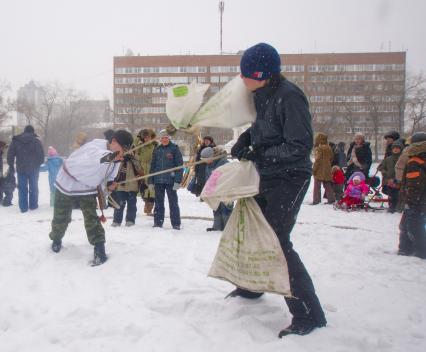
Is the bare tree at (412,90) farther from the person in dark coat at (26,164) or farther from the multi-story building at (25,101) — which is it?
the multi-story building at (25,101)

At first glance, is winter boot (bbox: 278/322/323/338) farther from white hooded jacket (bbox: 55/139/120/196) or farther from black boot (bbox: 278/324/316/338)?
white hooded jacket (bbox: 55/139/120/196)

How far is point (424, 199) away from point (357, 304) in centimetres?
228

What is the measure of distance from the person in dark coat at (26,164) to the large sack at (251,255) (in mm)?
7285

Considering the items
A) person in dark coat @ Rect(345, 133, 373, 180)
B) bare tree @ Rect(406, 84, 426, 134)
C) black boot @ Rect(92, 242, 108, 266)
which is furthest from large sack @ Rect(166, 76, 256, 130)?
bare tree @ Rect(406, 84, 426, 134)

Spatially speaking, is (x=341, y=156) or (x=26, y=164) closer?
(x=26, y=164)

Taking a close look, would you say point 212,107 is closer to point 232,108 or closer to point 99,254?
point 232,108

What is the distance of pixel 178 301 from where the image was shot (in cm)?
348

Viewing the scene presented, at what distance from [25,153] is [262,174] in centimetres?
783

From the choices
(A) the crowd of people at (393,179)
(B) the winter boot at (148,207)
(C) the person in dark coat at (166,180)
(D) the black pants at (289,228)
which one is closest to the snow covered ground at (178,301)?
(D) the black pants at (289,228)

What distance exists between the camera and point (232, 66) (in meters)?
77.2

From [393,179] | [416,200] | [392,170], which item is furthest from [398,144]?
[416,200]

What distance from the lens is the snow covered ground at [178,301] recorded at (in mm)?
2797

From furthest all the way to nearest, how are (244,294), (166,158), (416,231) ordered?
(166,158)
(416,231)
(244,294)

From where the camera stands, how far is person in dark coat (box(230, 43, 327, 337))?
282 centimetres
